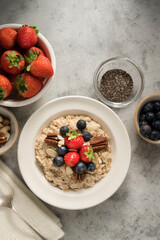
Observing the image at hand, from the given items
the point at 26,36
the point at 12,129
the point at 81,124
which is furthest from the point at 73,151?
the point at 26,36

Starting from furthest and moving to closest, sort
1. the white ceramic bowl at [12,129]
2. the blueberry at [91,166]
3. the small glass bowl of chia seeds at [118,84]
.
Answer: the small glass bowl of chia seeds at [118,84], the white ceramic bowl at [12,129], the blueberry at [91,166]

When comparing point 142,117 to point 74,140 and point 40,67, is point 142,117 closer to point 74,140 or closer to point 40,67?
point 74,140

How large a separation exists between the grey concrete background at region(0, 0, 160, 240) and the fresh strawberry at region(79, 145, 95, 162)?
436 mm

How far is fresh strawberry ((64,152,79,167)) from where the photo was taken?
1514 millimetres

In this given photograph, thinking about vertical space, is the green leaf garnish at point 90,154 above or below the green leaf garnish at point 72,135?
below

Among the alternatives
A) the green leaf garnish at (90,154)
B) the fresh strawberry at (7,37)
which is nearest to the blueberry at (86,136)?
the green leaf garnish at (90,154)

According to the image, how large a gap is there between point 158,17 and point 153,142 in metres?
0.92

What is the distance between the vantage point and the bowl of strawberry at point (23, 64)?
1463mm

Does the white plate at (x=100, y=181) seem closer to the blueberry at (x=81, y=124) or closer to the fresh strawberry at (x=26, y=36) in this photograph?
the blueberry at (x=81, y=124)

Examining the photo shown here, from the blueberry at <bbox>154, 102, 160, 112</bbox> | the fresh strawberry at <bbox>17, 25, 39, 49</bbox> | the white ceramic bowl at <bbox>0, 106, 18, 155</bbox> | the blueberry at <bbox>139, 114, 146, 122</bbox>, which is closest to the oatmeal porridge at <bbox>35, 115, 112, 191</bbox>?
the white ceramic bowl at <bbox>0, 106, 18, 155</bbox>

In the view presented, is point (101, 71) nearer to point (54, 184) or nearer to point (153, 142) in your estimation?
point (153, 142)

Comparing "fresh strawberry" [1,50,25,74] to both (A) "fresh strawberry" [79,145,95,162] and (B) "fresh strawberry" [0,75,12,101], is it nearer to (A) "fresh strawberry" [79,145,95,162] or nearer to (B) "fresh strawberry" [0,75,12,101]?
(B) "fresh strawberry" [0,75,12,101]

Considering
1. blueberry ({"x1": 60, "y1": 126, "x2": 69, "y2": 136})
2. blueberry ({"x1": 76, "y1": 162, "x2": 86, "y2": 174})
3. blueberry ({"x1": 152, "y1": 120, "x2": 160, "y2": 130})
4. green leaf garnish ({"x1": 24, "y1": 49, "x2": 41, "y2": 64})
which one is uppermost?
green leaf garnish ({"x1": 24, "y1": 49, "x2": 41, "y2": 64})

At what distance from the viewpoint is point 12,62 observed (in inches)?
56.7
